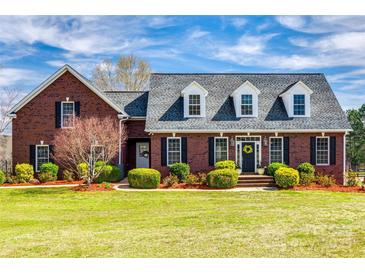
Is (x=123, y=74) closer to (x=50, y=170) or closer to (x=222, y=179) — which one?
(x=50, y=170)

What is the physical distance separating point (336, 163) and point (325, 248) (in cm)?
1262

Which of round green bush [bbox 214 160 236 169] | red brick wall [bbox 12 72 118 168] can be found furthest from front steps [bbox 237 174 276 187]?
red brick wall [bbox 12 72 118 168]

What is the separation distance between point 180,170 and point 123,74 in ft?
48.7

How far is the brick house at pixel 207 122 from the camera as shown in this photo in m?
19.0

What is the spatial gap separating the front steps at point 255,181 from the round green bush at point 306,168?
5.03 ft

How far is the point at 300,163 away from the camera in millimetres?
19125

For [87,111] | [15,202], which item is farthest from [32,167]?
[15,202]

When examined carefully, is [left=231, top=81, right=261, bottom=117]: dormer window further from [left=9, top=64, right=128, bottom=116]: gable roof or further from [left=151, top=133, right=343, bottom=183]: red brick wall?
[left=9, top=64, right=128, bottom=116]: gable roof

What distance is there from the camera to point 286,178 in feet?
54.5

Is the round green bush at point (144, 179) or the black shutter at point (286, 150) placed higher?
the black shutter at point (286, 150)

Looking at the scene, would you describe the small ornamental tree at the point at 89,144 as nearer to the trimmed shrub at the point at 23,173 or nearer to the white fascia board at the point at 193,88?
the trimmed shrub at the point at 23,173

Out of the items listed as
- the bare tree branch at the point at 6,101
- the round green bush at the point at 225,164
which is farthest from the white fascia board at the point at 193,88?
the bare tree branch at the point at 6,101

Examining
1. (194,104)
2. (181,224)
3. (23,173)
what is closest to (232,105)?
(194,104)
